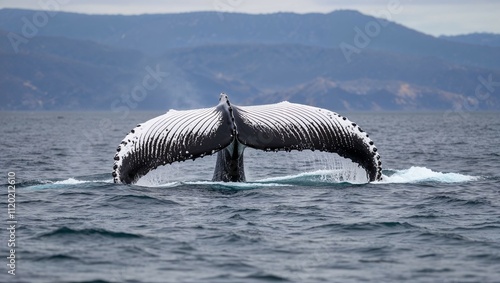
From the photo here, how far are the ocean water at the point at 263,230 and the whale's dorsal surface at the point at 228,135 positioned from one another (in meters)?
0.36

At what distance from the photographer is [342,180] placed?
15.3 m

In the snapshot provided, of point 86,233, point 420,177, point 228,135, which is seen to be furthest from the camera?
point 420,177

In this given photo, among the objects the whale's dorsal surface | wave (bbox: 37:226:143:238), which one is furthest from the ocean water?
the whale's dorsal surface

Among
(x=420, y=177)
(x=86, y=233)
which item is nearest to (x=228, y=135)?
(x=86, y=233)

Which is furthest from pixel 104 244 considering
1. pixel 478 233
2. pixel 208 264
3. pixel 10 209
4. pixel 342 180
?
pixel 342 180

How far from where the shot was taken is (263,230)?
11.6 meters

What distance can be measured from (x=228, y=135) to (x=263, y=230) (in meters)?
1.26

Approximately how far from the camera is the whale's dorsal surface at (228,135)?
37.9 feet

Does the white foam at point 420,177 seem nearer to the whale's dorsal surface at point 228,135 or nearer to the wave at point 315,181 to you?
the wave at point 315,181

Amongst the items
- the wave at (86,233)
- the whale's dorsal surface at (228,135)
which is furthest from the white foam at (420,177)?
the wave at (86,233)

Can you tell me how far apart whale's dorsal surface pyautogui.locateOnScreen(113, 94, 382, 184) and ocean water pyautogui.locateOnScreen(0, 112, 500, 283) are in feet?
1.17

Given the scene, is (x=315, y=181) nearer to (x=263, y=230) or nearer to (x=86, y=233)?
(x=263, y=230)

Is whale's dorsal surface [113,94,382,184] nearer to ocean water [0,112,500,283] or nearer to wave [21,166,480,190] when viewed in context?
ocean water [0,112,500,283]

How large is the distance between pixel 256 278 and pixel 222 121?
3083 mm
